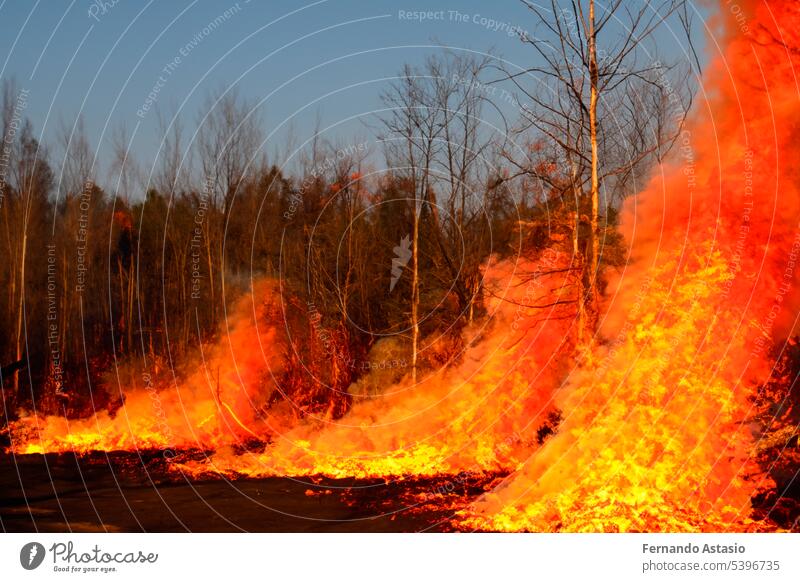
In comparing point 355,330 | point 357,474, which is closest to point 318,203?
point 355,330

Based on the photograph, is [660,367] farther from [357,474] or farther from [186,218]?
[186,218]

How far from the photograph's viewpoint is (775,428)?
46.8ft

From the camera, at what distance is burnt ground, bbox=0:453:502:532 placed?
1688 centimetres
